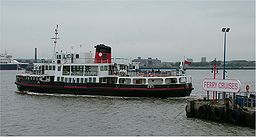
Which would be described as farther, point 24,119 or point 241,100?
point 24,119

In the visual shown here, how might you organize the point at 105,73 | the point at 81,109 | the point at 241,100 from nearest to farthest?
the point at 241,100 → the point at 81,109 → the point at 105,73

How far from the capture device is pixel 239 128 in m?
26.6

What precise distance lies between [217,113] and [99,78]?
22.3 metres

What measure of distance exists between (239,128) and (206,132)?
2412 millimetres

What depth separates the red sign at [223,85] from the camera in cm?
2869

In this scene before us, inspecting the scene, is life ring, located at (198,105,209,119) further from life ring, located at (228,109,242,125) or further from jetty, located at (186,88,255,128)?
life ring, located at (228,109,242,125)

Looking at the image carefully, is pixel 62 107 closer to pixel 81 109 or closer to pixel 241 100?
pixel 81 109

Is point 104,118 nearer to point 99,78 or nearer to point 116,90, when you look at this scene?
point 116,90

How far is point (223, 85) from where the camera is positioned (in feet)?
98.5

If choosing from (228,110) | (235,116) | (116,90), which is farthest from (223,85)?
(116,90)

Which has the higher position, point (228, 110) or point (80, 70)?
point (80, 70)

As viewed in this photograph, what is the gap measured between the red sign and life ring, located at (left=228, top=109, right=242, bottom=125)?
1888 mm

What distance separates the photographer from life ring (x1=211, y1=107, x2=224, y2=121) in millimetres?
28578

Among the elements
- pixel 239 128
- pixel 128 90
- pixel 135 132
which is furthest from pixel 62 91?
pixel 239 128
